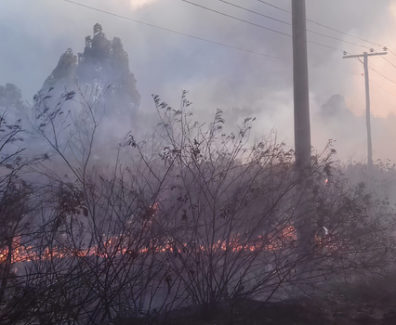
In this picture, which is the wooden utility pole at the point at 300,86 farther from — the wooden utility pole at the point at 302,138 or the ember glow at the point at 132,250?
the ember glow at the point at 132,250

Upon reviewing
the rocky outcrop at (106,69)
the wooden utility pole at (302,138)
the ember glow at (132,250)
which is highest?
the rocky outcrop at (106,69)

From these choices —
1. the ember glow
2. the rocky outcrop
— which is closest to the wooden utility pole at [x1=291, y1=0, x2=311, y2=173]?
the ember glow

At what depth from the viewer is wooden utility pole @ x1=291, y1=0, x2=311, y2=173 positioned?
319 inches

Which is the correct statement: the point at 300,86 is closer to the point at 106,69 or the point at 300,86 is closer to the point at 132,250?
the point at 132,250

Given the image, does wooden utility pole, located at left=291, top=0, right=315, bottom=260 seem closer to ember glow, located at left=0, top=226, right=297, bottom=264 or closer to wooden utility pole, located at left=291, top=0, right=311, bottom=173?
wooden utility pole, located at left=291, top=0, right=311, bottom=173

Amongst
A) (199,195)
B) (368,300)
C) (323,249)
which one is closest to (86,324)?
(199,195)

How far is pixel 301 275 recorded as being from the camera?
670 centimetres

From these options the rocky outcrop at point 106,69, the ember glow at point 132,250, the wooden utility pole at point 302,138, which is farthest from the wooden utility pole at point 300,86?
the rocky outcrop at point 106,69

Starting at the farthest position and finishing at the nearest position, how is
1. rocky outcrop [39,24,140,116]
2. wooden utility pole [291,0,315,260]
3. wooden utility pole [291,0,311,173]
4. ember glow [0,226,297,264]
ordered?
rocky outcrop [39,24,140,116] → wooden utility pole [291,0,311,173] → wooden utility pole [291,0,315,260] → ember glow [0,226,297,264]

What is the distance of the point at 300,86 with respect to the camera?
27.9ft

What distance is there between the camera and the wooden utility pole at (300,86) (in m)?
8.09

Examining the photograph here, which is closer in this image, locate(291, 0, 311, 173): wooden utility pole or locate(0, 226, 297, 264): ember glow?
locate(0, 226, 297, 264): ember glow

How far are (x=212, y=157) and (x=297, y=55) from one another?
11.1 feet

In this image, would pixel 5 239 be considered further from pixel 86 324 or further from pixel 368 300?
pixel 368 300
